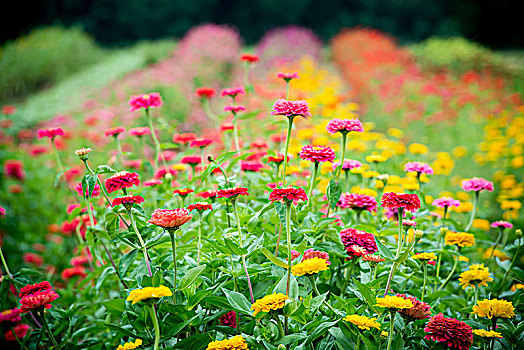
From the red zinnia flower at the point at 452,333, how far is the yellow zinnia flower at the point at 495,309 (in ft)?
0.42

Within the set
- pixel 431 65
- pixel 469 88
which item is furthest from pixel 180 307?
pixel 431 65

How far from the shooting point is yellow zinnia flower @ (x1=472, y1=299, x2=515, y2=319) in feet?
2.99

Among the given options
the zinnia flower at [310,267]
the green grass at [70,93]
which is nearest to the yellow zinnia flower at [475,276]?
the zinnia flower at [310,267]

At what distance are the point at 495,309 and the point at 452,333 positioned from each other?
0.60 feet

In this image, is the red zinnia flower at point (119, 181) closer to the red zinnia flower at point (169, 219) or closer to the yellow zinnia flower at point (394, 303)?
the red zinnia flower at point (169, 219)

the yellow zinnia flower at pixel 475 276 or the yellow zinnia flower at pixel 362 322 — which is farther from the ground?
the yellow zinnia flower at pixel 362 322

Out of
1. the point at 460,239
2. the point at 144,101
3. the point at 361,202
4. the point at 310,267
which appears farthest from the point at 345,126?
the point at 144,101

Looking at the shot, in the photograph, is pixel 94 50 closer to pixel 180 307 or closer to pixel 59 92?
pixel 59 92

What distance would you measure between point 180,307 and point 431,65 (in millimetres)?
7564

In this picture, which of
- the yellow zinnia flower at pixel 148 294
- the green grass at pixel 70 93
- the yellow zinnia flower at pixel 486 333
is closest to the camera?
the yellow zinnia flower at pixel 148 294

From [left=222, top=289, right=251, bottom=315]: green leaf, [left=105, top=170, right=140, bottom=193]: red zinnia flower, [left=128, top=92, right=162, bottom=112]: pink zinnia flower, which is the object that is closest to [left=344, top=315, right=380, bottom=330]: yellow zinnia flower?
[left=222, top=289, right=251, bottom=315]: green leaf

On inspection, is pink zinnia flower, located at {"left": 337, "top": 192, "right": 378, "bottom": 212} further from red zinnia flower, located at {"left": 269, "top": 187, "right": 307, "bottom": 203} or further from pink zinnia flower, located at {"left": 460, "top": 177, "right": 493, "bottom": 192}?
pink zinnia flower, located at {"left": 460, "top": 177, "right": 493, "bottom": 192}

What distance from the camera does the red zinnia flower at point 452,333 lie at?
0.82 m

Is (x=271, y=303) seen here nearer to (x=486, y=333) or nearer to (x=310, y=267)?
(x=310, y=267)
